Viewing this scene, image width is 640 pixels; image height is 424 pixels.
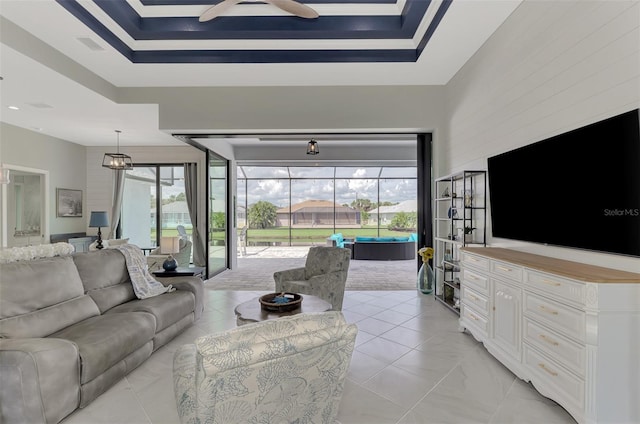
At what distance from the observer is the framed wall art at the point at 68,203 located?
721 centimetres

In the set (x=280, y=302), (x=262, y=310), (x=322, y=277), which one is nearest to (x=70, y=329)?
(x=262, y=310)

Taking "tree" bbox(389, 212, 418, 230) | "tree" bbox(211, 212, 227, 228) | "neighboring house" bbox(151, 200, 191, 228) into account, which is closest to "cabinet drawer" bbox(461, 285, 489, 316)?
"tree" bbox(211, 212, 227, 228)

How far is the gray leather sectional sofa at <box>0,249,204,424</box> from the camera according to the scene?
6.35 feet

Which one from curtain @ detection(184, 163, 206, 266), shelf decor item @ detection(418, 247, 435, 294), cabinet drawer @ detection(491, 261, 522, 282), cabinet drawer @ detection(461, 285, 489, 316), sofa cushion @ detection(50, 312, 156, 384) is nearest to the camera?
sofa cushion @ detection(50, 312, 156, 384)

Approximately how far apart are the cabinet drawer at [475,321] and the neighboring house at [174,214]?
6.50 metres

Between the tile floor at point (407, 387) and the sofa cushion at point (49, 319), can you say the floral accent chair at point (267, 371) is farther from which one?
the sofa cushion at point (49, 319)

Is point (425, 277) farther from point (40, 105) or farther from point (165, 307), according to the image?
point (40, 105)

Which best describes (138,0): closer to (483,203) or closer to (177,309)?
(177,309)

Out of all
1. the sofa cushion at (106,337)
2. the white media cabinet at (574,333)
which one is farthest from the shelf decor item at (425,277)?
the sofa cushion at (106,337)

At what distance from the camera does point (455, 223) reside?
4836mm

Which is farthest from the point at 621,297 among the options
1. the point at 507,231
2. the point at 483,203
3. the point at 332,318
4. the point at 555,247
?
the point at 483,203

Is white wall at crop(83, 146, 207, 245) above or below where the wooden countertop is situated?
above

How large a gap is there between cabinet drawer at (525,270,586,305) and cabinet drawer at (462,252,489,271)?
62 centimetres

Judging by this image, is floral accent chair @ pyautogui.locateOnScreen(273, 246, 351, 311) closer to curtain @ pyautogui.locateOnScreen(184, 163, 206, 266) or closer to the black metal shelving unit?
the black metal shelving unit
